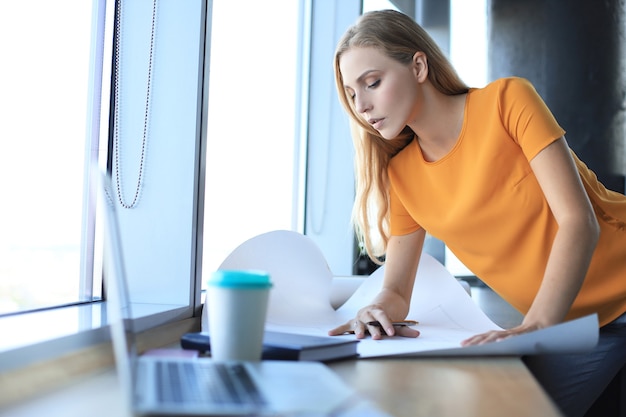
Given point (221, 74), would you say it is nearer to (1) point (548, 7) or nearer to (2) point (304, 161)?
(2) point (304, 161)

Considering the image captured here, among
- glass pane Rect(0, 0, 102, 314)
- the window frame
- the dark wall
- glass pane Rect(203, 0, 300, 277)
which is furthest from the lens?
the dark wall

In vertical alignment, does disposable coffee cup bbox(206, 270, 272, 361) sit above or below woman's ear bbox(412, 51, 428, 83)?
below

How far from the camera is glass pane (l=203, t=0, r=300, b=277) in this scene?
1979 mm

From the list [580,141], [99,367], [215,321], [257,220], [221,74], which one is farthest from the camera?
[580,141]

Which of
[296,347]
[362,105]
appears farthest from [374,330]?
[362,105]

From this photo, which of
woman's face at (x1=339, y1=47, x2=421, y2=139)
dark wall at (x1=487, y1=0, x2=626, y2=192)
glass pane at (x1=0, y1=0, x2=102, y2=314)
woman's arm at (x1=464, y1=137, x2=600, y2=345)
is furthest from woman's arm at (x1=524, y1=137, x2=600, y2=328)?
dark wall at (x1=487, y1=0, x2=626, y2=192)

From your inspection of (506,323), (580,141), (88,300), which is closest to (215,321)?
(88,300)

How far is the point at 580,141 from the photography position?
12.9 ft

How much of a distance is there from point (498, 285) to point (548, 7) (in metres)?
2.94

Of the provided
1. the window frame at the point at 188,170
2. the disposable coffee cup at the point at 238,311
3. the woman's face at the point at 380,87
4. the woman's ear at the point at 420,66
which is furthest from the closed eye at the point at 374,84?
the disposable coffee cup at the point at 238,311

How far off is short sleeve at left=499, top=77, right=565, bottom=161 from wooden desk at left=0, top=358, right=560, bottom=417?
0.48 metres

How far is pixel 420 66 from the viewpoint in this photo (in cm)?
147

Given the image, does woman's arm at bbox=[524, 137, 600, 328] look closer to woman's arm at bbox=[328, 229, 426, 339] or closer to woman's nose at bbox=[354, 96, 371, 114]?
A: woman's arm at bbox=[328, 229, 426, 339]

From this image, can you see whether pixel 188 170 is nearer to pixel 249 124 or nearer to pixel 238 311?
pixel 238 311
